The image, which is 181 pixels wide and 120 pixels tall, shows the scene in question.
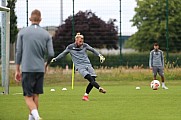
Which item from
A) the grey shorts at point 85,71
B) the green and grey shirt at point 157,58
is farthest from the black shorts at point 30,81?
the green and grey shirt at point 157,58

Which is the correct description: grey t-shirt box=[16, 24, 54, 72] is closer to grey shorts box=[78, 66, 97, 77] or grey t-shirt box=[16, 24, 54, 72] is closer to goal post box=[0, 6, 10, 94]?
grey shorts box=[78, 66, 97, 77]

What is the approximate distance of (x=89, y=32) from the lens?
134ft

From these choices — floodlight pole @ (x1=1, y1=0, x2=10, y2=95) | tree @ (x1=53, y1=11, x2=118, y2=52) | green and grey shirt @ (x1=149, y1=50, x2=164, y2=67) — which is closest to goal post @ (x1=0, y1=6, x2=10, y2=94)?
floodlight pole @ (x1=1, y1=0, x2=10, y2=95)

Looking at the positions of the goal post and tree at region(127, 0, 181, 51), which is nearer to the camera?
the goal post

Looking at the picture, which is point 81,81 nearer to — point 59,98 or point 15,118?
point 59,98

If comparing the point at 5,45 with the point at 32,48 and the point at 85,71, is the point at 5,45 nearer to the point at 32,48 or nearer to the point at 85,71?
the point at 85,71

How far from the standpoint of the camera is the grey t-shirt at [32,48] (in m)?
10.9

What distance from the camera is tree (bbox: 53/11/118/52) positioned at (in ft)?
126

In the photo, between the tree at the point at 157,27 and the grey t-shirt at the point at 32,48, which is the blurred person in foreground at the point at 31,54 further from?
the tree at the point at 157,27

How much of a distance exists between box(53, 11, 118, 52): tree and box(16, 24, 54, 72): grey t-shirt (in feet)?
82.9

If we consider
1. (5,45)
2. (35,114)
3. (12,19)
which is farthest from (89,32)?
(35,114)

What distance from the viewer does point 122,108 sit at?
14.6 m

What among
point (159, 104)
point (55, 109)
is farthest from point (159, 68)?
point (55, 109)

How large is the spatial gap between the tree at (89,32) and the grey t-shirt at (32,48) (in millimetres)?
25270
